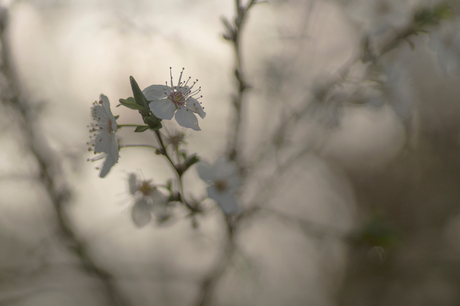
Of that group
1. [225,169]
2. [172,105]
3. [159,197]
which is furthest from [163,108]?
[225,169]

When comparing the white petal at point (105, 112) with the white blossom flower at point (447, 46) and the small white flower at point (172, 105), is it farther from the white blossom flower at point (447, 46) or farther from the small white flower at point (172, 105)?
the white blossom flower at point (447, 46)

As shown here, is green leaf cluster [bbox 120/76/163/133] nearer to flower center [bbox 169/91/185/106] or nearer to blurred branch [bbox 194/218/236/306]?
flower center [bbox 169/91/185/106]

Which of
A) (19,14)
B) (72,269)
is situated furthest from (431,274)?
(19,14)

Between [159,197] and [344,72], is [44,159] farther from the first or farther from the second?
[344,72]

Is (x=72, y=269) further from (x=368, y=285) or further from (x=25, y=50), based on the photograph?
(x=368, y=285)

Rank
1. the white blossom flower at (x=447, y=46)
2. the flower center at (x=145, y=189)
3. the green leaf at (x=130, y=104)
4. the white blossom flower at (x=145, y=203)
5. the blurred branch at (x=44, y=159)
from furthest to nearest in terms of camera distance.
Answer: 1. the blurred branch at (x=44, y=159)
2. the white blossom flower at (x=447, y=46)
3. the flower center at (x=145, y=189)
4. the white blossom flower at (x=145, y=203)
5. the green leaf at (x=130, y=104)

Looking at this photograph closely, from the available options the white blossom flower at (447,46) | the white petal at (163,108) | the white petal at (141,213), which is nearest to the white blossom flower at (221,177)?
the white petal at (141,213)
